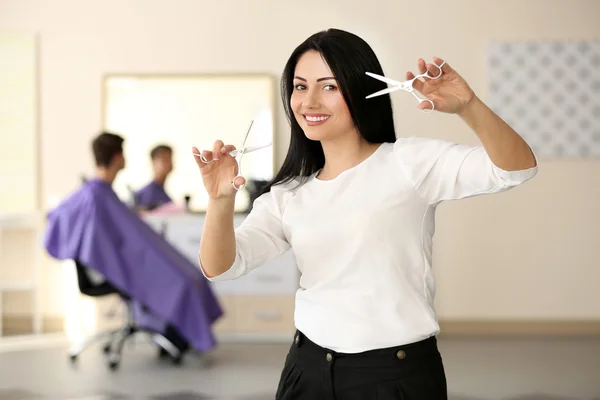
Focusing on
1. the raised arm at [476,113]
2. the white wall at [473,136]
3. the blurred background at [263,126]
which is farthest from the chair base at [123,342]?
the raised arm at [476,113]

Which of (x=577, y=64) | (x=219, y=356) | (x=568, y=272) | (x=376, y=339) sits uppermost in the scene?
(x=577, y=64)

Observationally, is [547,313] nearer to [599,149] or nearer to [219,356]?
[599,149]

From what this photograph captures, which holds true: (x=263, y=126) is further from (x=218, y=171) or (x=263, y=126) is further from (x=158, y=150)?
(x=218, y=171)

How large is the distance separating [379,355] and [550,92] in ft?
15.7

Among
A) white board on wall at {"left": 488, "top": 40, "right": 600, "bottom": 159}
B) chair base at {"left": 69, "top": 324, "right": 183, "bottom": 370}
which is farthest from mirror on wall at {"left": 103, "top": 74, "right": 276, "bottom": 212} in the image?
white board on wall at {"left": 488, "top": 40, "right": 600, "bottom": 159}

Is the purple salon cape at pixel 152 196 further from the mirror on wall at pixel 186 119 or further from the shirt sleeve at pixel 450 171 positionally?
the shirt sleeve at pixel 450 171

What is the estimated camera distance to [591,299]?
563cm

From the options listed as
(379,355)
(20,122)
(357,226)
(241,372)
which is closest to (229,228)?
(357,226)

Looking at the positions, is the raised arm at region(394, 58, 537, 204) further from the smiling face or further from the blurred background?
the blurred background

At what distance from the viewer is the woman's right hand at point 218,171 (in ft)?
4.21

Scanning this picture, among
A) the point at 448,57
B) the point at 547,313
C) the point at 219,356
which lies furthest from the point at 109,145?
→ the point at 547,313

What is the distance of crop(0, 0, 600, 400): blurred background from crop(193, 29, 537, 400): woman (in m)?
3.93

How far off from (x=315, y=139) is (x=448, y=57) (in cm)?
445

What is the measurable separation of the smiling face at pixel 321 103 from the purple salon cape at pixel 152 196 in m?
4.31
